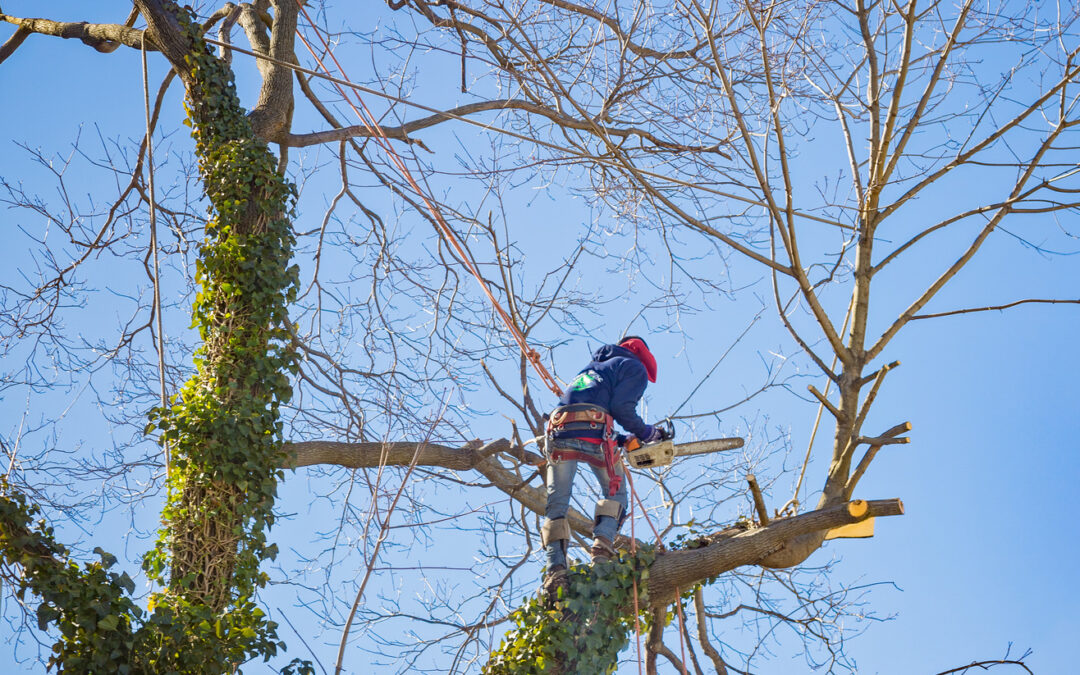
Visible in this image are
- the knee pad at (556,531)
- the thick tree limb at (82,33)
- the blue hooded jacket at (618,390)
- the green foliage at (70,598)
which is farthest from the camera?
the thick tree limb at (82,33)

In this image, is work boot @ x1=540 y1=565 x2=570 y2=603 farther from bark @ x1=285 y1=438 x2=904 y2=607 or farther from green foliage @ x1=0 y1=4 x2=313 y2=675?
green foliage @ x1=0 y1=4 x2=313 y2=675

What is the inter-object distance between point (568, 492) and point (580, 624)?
77cm

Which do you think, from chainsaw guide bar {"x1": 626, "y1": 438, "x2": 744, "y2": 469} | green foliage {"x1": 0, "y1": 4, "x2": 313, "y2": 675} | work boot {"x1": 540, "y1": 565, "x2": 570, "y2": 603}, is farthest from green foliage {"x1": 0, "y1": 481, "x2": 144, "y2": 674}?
chainsaw guide bar {"x1": 626, "y1": 438, "x2": 744, "y2": 469}

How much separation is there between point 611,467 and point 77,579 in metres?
2.94

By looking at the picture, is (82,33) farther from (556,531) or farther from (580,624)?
(580,624)

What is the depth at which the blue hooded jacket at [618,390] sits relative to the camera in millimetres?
6090

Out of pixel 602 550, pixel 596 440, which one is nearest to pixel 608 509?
pixel 602 550

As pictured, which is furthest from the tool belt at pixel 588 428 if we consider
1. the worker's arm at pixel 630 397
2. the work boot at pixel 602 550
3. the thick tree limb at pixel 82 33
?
the thick tree limb at pixel 82 33

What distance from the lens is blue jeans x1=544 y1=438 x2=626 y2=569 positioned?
583 cm

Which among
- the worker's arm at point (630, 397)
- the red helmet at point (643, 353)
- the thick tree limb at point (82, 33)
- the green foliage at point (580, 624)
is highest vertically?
the thick tree limb at point (82, 33)

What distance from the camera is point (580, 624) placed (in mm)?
5582

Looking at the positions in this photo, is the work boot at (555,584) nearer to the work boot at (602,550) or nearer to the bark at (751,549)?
the work boot at (602,550)

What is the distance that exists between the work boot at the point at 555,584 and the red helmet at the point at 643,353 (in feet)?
4.32

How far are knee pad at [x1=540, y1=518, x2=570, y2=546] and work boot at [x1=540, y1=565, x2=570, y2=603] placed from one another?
15 cm
